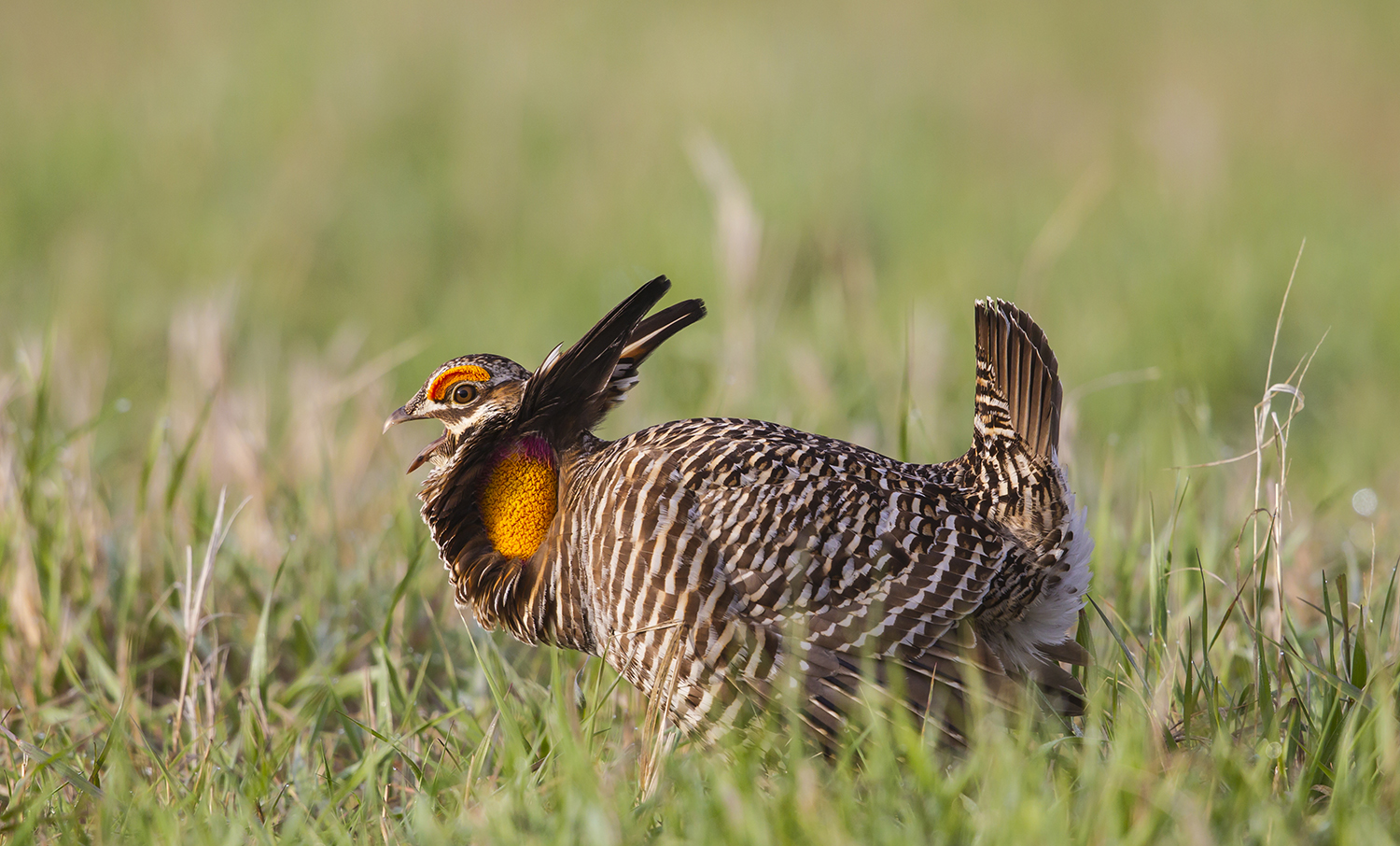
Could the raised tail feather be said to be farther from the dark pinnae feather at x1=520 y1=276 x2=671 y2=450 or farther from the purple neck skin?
the purple neck skin

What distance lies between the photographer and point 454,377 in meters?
2.90

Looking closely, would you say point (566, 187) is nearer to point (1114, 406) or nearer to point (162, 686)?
point (1114, 406)

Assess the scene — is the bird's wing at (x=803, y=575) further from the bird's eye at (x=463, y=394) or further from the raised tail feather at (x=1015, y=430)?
the bird's eye at (x=463, y=394)

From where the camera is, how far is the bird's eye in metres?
2.91

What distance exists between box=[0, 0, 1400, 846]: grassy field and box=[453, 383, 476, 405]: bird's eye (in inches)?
15.9

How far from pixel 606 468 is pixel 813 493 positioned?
48cm

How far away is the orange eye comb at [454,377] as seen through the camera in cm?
288

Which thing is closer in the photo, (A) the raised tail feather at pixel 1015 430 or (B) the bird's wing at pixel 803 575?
(B) the bird's wing at pixel 803 575

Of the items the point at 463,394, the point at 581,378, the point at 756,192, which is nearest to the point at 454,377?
the point at 463,394

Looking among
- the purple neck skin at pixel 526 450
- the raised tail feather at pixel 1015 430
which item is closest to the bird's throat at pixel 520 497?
the purple neck skin at pixel 526 450

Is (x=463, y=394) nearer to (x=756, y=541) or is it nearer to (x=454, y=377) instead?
(x=454, y=377)

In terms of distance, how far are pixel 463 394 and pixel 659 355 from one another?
9.83 feet

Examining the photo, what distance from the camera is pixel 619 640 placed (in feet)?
8.45

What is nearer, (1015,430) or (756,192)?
(1015,430)
